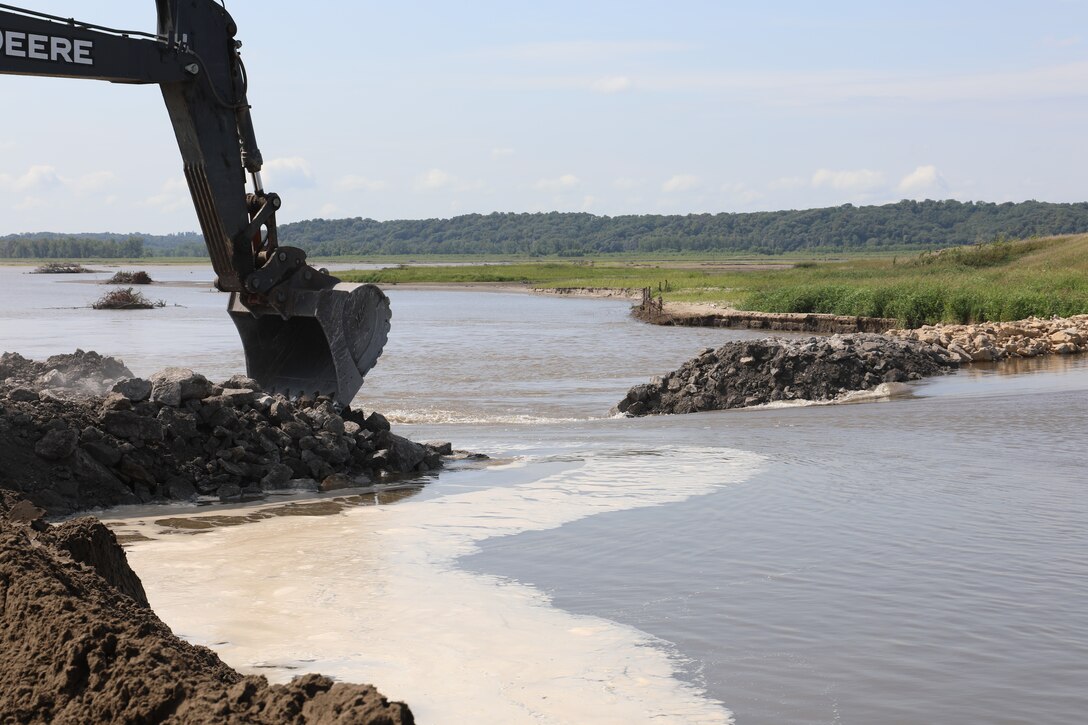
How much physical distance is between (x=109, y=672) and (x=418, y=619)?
2.78 metres

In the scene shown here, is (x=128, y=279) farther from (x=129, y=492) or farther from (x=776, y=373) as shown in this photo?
(x=129, y=492)

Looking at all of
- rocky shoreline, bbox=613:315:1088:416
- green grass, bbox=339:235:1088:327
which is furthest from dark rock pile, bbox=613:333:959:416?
green grass, bbox=339:235:1088:327

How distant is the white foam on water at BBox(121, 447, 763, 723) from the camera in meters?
5.57

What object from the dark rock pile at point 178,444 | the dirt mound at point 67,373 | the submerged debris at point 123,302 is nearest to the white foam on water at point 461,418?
the dark rock pile at point 178,444

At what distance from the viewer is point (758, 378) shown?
814 inches

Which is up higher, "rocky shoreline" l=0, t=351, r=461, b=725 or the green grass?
the green grass

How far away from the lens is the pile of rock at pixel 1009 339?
88.2 feet

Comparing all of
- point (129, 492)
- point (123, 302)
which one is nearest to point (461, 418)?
point (129, 492)

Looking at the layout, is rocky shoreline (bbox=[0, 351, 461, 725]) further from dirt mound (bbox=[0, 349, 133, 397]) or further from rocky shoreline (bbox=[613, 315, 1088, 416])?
rocky shoreline (bbox=[613, 315, 1088, 416])

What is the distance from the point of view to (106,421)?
11.1 meters

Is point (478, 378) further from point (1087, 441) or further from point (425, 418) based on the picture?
point (1087, 441)

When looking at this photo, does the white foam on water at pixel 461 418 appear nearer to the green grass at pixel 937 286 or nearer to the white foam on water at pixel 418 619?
the white foam on water at pixel 418 619

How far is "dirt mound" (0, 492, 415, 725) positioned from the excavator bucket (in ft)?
23.7

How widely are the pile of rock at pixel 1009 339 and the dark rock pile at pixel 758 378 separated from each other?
5278mm
